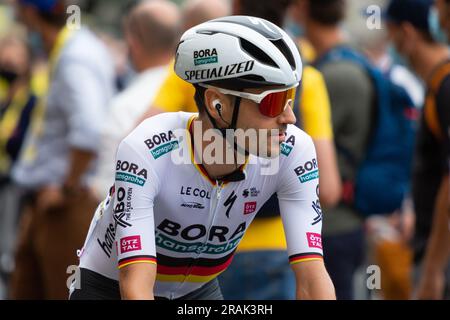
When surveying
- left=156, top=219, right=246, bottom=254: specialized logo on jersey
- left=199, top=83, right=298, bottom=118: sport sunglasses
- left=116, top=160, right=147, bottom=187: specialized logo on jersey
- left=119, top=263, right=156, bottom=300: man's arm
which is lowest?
left=119, top=263, right=156, bottom=300: man's arm

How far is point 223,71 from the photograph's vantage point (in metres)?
4.22

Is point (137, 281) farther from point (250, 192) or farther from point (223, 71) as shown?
point (223, 71)

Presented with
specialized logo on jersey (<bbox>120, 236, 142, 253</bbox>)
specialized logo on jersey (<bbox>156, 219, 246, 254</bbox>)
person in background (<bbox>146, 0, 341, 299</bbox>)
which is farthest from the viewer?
person in background (<bbox>146, 0, 341, 299</bbox>)

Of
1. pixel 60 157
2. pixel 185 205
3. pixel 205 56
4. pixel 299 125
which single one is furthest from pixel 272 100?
pixel 60 157

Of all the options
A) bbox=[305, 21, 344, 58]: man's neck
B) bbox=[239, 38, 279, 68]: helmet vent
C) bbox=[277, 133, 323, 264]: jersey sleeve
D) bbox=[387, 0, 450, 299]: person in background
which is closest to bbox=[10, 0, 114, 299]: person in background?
bbox=[305, 21, 344, 58]: man's neck

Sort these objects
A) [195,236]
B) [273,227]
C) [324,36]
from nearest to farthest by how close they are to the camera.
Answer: [195,236] < [273,227] < [324,36]

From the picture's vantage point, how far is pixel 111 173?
23.1 ft

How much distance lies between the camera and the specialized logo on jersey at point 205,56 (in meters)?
4.21

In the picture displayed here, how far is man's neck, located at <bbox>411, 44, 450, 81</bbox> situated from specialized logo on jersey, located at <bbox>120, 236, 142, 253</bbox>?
2.99 metres

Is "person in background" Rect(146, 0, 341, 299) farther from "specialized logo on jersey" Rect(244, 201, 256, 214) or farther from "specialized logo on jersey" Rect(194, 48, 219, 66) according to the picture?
"specialized logo on jersey" Rect(194, 48, 219, 66)

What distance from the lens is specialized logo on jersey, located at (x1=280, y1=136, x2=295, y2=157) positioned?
4387 millimetres

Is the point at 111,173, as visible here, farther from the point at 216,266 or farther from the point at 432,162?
the point at 216,266

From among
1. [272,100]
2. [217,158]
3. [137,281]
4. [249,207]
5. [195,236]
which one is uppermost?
[272,100]

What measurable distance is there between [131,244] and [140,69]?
10.4 ft
